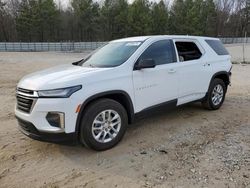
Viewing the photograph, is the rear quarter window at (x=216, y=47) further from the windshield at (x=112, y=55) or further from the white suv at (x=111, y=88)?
the windshield at (x=112, y=55)

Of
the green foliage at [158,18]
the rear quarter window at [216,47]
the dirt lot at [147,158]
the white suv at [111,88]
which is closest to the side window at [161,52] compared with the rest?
the white suv at [111,88]

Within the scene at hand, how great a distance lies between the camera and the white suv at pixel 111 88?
3467mm

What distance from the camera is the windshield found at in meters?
4.24

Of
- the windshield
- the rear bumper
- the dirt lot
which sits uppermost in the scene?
the windshield

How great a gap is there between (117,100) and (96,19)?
4882 cm

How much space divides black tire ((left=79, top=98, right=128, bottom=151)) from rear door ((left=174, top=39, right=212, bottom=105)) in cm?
141

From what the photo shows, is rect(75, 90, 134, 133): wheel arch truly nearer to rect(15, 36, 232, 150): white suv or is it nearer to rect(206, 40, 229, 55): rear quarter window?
rect(15, 36, 232, 150): white suv

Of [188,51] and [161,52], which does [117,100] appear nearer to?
[161,52]

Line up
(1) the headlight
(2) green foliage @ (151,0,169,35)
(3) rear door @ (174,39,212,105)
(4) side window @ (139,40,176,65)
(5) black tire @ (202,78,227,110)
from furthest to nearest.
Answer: (2) green foliage @ (151,0,169,35), (5) black tire @ (202,78,227,110), (3) rear door @ (174,39,212,105), (4) side window @ (139,40,176,65), (1) the headlight

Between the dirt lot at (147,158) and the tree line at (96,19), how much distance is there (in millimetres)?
45953

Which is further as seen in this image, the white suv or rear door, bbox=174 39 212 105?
rear door, bbox=174 39 212 105

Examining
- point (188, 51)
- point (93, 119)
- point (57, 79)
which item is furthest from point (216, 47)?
point (57, 79)

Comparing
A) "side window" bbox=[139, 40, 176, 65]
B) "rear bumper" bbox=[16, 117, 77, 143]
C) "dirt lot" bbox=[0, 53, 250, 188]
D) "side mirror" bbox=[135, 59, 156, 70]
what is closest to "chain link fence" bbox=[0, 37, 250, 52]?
"side window" bbox=[139, 40, 176, 65]

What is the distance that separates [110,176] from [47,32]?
50515 millimetres
